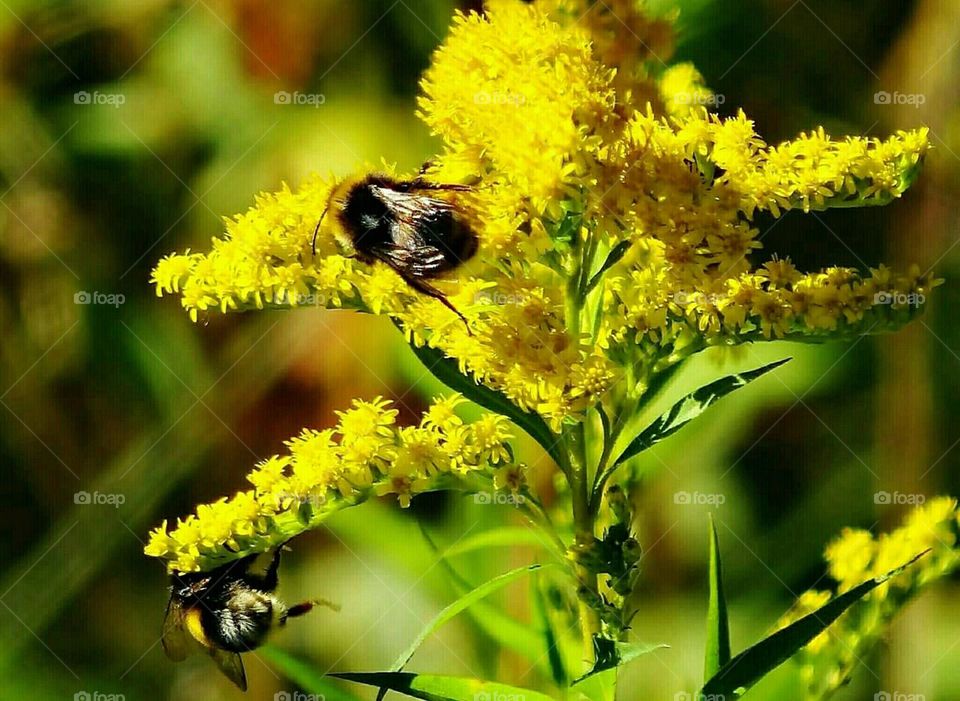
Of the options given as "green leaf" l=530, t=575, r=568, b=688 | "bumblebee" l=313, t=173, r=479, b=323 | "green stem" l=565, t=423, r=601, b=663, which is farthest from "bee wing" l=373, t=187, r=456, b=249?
"green leaf" l=530, t=575, r=568, b=688

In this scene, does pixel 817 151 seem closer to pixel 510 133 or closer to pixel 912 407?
pixel 510 133

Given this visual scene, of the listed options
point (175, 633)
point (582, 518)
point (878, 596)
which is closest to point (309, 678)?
point (175, 633)

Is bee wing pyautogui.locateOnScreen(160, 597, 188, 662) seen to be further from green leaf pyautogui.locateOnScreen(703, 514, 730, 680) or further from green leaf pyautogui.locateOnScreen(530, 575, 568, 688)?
green leaf pyautogui.locateOnScreen(703, 514, 730, 680)

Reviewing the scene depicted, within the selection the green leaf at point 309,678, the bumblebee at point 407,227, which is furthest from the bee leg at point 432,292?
the green leaf at point 309,678

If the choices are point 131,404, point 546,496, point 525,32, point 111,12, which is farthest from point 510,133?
point 111,12

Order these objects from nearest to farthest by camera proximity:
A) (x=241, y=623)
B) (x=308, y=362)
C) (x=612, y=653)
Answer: (x=612, y=653)
(x=241, y=623)
(x=308, y=362)

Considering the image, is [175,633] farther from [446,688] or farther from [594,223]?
[594,223]

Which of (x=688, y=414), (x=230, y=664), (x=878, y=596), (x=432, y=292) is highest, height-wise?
(x=432, y=292)
